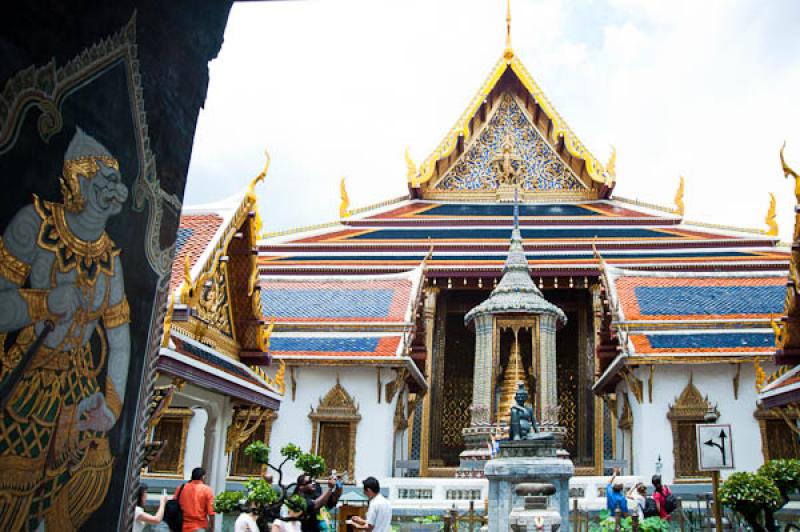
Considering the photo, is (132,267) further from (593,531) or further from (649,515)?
(593,531)

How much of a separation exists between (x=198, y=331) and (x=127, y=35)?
147 inches

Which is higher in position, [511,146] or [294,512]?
[511,146]

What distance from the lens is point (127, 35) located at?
8.70 feet

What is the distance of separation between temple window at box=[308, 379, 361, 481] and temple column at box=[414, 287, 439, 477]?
355 centimetres

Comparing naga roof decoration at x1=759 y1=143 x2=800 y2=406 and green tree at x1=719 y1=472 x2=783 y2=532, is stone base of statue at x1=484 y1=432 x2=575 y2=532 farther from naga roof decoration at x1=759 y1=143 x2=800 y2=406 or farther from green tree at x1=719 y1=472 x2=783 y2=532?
green tree at x1=719 y1=472 x2=783 y2=532

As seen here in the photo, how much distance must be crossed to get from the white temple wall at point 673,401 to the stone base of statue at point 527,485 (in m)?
3.73

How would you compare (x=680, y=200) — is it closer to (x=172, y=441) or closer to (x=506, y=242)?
(x=506, y=242)

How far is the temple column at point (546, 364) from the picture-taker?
13305mm

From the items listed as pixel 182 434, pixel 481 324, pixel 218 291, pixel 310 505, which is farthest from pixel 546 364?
pixel 310 505

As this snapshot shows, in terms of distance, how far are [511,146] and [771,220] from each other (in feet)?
22.3

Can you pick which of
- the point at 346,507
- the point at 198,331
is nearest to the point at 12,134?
the point at 198,331

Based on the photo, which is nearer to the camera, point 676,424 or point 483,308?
point 676,424

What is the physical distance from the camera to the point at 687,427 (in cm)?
1188

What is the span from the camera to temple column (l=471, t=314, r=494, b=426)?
44.1 feet
